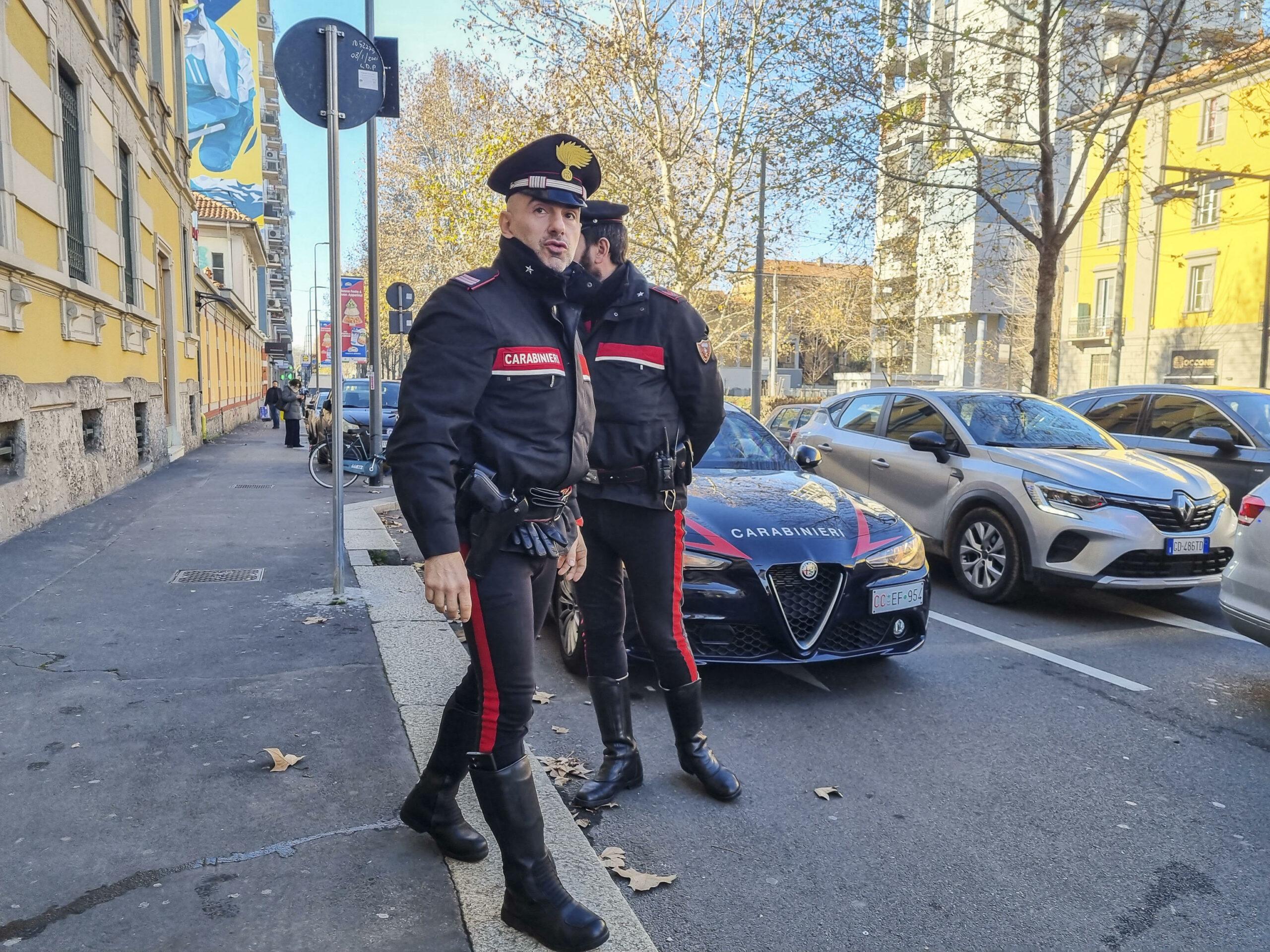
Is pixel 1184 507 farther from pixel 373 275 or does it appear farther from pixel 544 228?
pixel 373 275

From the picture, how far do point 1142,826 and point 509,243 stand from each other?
2873 millimetres

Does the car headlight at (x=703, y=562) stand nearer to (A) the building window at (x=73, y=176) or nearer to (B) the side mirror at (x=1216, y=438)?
(B) the side mirror at (x=1216, y=438)

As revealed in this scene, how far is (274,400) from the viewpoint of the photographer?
2717cm

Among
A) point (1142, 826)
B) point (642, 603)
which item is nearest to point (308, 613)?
point (642, 603)

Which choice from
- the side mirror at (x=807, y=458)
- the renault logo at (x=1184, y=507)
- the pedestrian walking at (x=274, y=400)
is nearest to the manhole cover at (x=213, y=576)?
the side mirror at (x=807, y=458)

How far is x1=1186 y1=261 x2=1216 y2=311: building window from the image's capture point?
34438 mm

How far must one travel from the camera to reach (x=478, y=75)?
3281 centimetres

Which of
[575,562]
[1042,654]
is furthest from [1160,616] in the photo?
[575,562]

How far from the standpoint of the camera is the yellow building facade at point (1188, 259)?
104 ft

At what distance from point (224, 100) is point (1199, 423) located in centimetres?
2819

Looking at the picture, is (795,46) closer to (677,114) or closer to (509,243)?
(677,114)

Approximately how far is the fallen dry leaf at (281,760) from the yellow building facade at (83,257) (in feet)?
16.9

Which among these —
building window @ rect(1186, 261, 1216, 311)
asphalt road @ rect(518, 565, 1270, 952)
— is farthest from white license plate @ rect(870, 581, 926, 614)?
building window @ rect(1186, 261, 1216, 311)

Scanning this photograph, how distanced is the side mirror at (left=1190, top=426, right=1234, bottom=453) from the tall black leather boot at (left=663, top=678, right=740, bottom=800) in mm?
7070
